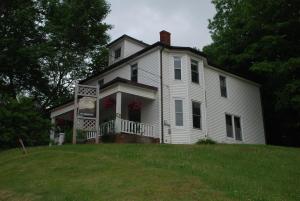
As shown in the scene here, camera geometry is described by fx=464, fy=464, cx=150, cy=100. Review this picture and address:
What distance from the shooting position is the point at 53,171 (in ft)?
55.7

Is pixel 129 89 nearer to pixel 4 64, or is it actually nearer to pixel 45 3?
pixel 4 64

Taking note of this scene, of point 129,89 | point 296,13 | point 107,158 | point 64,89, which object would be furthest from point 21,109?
point 296,13

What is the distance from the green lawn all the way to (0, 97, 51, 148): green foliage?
3625 millimetres

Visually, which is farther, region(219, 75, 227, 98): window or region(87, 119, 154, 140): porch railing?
region(219, 75, 227, 98): window

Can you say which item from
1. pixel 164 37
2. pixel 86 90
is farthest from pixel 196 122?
pixel 86 90

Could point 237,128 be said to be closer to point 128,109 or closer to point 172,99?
point 172,99

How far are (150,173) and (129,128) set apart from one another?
11081mm

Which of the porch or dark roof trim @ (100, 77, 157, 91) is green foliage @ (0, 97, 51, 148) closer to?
the porch

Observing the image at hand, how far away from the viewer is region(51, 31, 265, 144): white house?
27844 mm

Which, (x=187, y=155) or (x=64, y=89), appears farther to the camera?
(x=64, y=89)

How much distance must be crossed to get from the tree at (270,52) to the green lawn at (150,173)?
10444mm

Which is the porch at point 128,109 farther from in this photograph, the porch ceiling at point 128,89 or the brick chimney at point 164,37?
the brick chimney at point 164,37

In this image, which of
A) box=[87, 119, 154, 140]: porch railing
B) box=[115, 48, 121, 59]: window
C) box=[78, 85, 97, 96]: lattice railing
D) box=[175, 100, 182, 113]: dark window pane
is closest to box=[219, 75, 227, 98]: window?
box=[175, 100, 182, 113]: dark window pane

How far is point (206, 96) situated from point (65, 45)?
14385 mm
